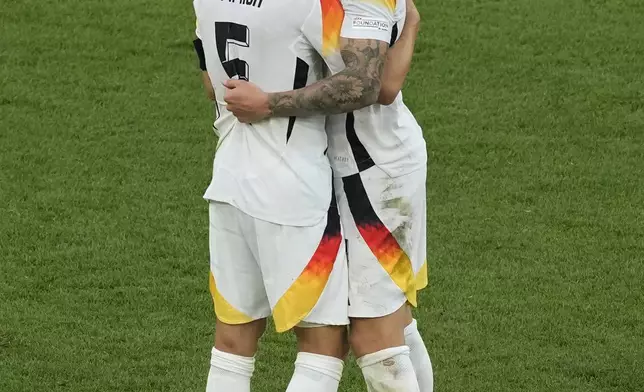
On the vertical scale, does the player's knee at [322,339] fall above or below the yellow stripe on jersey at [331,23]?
below

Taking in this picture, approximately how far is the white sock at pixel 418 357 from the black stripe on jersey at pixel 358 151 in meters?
0.56

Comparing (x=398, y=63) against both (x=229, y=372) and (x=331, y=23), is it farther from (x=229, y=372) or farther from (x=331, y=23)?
(x=229, y=372)

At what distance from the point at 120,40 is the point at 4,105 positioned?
43.7 inches

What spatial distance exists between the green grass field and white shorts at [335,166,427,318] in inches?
42.7

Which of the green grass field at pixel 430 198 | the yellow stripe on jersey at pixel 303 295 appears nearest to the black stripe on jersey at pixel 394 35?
the yellow stripe on jersey at pixel 303 295

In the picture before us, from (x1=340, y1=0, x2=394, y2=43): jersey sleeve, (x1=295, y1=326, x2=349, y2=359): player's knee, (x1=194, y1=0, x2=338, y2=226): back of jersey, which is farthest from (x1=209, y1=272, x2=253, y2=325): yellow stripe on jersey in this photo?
(x1=340, y1=0, x2=394, y2=43): jersey sleeve

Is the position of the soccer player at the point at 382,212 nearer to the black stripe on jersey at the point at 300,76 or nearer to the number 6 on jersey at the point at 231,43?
the black stripe on jersey at the point at 300,76

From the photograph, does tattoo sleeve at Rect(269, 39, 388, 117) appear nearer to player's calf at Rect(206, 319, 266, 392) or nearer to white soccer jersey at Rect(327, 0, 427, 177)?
white soccer jersey at Rect(327, 0, 427, 177)

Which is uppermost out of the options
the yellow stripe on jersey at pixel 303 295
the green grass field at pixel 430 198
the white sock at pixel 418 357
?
the yellow stripe on jersey at pixel 303 295

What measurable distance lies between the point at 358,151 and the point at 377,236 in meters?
0.23

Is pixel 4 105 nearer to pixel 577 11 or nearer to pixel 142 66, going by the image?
pixel 142 66

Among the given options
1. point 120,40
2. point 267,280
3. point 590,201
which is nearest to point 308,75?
point 267,280

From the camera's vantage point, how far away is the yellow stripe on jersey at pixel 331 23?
3104mm

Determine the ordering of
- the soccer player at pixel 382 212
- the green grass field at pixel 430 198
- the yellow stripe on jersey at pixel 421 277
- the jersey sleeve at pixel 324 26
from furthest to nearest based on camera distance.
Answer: the green grass field at pixel 430 198, the yellow stripe on jersey at pixel 421 277, the soccer player at pixel 382 212, the jersey sleeve at pixel 324 26
